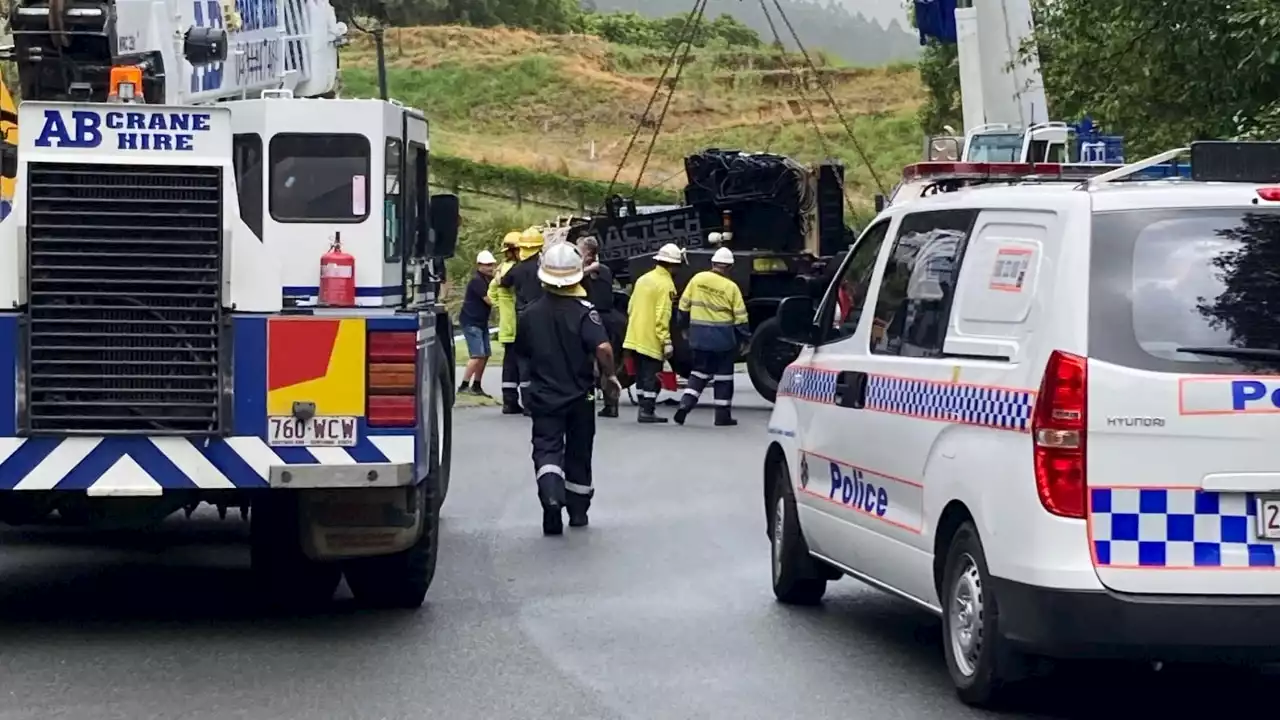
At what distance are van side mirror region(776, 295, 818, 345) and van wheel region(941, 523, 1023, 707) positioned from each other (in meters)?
2.01

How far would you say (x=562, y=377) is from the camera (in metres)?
13.0

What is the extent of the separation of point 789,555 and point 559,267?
3.49 metres

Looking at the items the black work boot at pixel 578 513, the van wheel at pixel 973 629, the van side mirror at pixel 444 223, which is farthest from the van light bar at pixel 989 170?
the van wheel at pixel 973 629

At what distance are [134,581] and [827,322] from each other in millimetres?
3852

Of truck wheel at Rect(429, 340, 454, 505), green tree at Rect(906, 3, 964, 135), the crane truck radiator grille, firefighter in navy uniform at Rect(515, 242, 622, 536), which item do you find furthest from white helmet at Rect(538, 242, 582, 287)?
green tree at Rect(906, 3, 964, 135)

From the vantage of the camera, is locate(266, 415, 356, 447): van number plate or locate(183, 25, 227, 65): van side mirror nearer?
locate(266, 415, 356, 447): van number plate

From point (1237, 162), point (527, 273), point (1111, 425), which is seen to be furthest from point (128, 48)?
point (527, 273)

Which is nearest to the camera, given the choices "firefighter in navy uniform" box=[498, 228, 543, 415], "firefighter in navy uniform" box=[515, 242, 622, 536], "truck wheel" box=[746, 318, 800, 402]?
"firefighter in navy uniform" box=[515, 242, 622, 536]

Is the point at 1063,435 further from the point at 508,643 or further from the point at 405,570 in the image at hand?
the point at 405,570

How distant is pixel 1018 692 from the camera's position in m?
7.76

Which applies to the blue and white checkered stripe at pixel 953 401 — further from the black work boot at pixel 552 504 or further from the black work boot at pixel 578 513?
the black work boot at pixel 578 513

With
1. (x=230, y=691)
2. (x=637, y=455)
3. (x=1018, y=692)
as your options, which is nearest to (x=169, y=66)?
(x=230, y=691)

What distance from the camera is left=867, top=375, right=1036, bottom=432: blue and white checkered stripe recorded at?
705 cm

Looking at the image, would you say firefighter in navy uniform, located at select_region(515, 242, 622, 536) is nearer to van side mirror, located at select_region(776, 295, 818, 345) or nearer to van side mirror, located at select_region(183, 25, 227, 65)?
van side mirror, located at select_region(183, 25, 227, 65)
